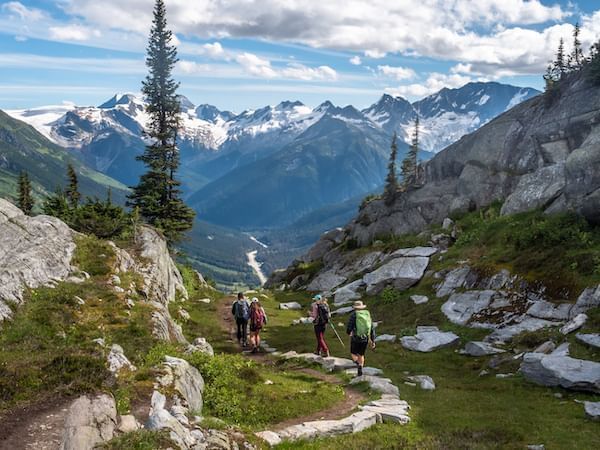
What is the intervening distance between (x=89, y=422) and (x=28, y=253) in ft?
56.0

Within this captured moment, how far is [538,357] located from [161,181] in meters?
42.9

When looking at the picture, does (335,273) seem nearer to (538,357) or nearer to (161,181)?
(161,181)

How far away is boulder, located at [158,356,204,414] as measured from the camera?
1492 centimetres

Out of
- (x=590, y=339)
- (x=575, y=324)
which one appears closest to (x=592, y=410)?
(x=590, y=339)

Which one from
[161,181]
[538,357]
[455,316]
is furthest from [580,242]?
[161,181]

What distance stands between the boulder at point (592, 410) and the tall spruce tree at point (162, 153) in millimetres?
43023

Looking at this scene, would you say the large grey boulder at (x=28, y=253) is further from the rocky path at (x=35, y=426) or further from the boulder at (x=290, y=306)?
the boulder at (x=290, y=306)

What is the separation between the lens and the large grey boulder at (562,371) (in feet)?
58.3

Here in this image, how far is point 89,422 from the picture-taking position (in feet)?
37.9

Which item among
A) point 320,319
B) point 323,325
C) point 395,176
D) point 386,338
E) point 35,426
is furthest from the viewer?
point 395,176

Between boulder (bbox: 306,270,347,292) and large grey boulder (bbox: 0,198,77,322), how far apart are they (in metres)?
30.4

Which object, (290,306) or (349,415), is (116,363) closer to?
(349,415)

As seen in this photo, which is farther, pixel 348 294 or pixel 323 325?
pixel 348 294

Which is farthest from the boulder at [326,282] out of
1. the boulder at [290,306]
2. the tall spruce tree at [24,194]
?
the tall spruce tree at [24,194]
